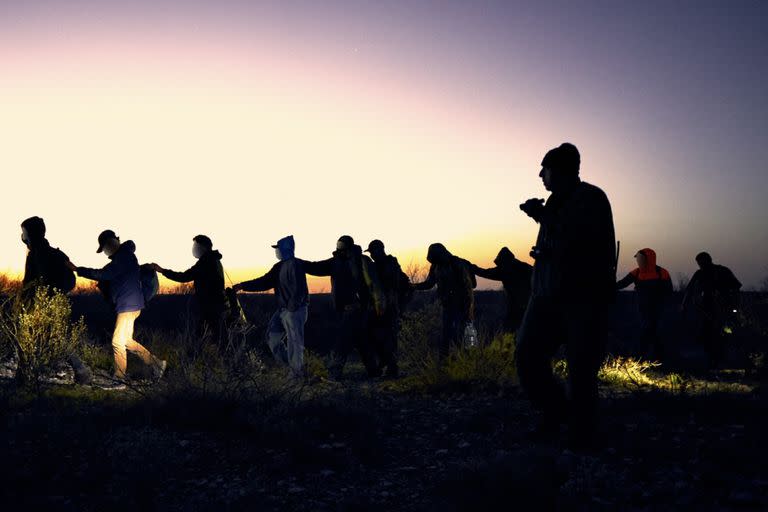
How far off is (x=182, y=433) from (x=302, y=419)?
994mm

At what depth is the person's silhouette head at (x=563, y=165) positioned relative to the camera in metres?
4.73

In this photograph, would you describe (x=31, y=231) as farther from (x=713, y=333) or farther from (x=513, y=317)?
(x=713, y=333)

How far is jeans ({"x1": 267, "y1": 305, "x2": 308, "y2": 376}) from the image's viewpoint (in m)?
9.84

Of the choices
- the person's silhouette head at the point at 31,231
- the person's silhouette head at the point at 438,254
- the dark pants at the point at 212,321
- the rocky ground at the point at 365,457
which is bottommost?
the rocky ground at the point at 365,457

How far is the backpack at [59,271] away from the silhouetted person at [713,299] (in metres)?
9.82

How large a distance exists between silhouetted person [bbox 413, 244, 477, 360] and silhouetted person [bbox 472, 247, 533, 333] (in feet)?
2.60

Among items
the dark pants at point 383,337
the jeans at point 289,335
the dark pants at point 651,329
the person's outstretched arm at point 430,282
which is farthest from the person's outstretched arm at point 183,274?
the dark pants at point 651,329

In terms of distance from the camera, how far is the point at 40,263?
8.43 meters

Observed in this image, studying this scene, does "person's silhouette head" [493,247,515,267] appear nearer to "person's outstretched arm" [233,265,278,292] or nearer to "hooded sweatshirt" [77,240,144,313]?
"person's outstretched arm" [233,265,278,292]

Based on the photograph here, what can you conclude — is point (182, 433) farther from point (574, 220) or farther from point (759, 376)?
point (759, 376)

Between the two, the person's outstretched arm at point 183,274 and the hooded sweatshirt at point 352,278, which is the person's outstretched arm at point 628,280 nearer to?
the hooded sweatshirt at point 352,278

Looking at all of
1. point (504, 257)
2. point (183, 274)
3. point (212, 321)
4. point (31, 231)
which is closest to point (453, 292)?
point (504, 257)

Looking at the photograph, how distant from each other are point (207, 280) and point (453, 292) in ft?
11.8

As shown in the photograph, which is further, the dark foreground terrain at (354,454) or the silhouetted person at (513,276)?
the silhouetted person at (513,276)
